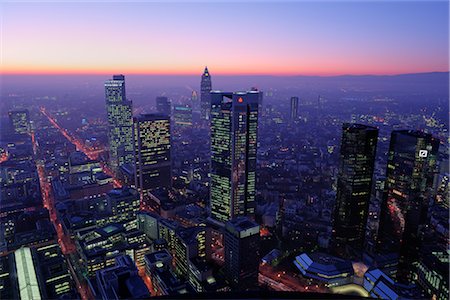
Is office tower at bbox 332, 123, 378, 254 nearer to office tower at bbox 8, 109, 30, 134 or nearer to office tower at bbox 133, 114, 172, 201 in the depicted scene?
office tower at bbox 133, 114, 172, 201

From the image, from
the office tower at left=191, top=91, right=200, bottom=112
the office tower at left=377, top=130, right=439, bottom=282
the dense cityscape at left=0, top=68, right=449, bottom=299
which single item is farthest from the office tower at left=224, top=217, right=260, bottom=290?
the office tower at left=191, top=91, right=200, bottom=112

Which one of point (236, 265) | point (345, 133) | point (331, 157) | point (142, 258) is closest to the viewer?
point (236, 265)

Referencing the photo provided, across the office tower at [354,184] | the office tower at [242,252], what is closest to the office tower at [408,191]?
the office tower at [354,184]

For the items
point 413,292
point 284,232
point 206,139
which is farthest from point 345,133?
point 206,139

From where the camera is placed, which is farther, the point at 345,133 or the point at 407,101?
the point at 407,101

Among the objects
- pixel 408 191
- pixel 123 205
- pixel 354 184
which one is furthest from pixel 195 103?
pixel 408 191

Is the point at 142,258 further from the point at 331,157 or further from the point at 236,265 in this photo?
the point at 331,157

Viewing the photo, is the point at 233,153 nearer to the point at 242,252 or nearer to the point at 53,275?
the point at 242,252
